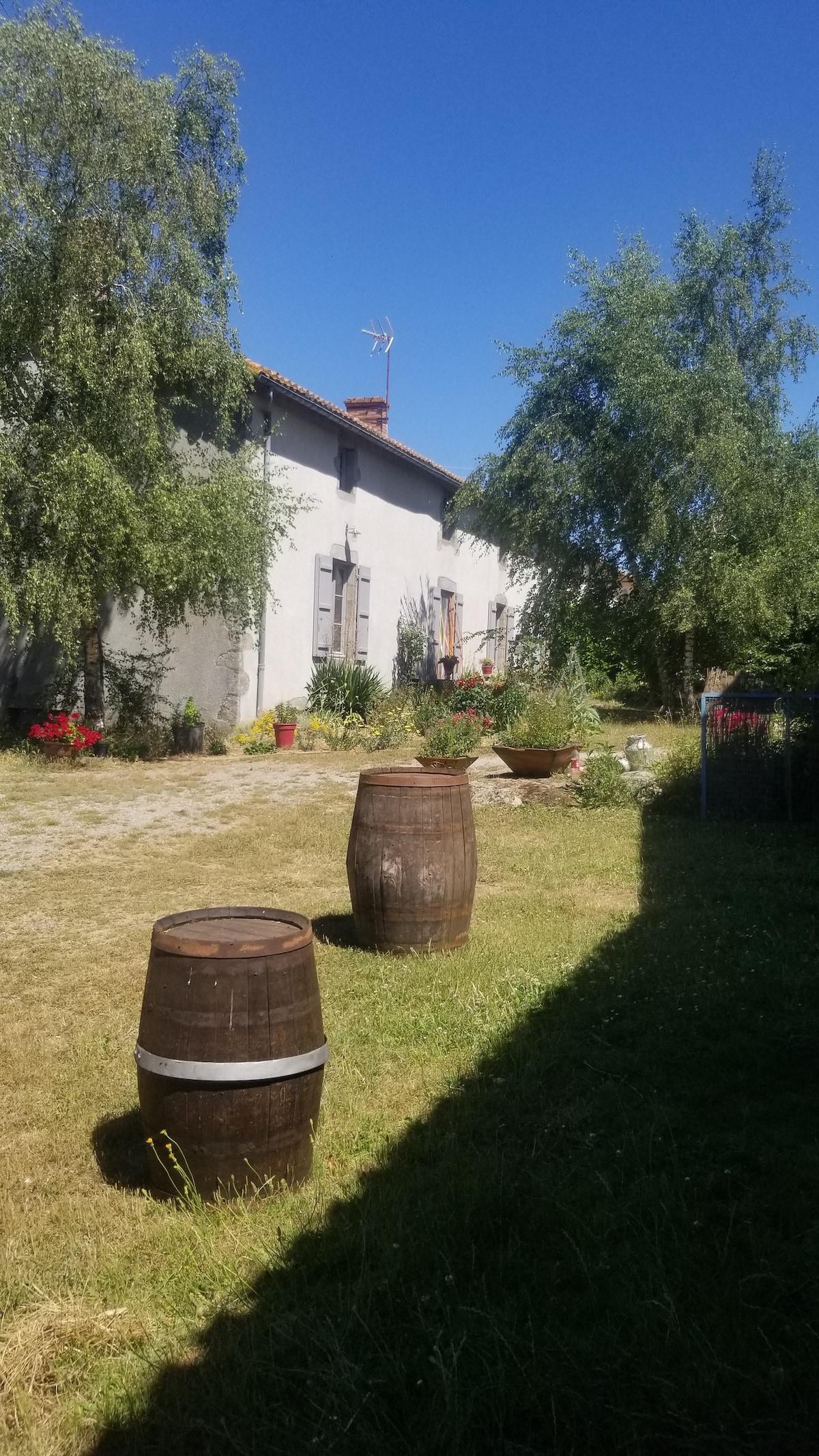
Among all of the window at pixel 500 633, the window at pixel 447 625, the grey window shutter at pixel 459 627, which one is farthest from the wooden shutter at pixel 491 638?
the window at pixel 447 625

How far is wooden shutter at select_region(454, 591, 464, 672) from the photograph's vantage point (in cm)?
2212

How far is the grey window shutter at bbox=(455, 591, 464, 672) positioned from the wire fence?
12668mm

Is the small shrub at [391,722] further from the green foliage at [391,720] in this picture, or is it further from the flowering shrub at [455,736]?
the flowering shrub at [455,736]

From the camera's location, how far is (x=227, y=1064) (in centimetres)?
296

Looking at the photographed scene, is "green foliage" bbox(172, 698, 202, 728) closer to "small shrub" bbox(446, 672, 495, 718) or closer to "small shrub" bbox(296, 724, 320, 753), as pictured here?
"small shrub" bbox(296, 724, 320, 753)

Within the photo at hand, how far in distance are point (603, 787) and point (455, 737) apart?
3782mm

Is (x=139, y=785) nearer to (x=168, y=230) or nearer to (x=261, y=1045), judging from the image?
(x=168, y=230)

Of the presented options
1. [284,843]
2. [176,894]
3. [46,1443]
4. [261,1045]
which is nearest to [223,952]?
[261,1045]

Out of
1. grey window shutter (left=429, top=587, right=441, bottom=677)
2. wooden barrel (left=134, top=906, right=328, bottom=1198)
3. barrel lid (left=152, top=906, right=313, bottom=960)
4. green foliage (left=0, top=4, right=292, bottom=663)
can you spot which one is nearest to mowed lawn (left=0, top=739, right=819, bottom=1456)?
wooden barrel (left=134, top=906, right=328, bottom=1198)

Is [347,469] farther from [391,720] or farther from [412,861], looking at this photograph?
[412,861]

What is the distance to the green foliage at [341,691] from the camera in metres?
16.6

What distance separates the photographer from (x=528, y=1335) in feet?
7.65

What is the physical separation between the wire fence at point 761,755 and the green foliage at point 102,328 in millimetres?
6421

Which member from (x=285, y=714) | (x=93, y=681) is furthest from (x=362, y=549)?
(x=93, y=681)
